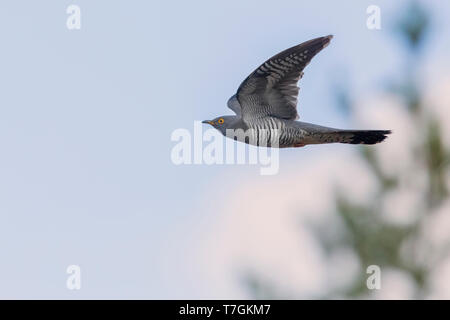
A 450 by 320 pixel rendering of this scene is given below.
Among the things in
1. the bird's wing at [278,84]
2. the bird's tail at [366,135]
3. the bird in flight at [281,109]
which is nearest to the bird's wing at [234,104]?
the bird in flight at [281,109]

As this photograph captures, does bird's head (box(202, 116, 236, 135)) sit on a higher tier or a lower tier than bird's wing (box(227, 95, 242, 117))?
lower

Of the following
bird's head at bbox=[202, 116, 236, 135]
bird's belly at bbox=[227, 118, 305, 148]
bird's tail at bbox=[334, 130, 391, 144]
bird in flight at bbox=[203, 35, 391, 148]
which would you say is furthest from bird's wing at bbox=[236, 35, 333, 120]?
bird's tail at bbox=[334, 130, 391, 144]

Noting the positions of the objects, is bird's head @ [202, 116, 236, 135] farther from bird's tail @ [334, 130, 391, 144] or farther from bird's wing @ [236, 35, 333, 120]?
bird's tail @ [334, 130, 391, 144]

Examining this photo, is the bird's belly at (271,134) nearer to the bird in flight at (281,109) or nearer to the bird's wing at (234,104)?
the bird in flight at (281,109)

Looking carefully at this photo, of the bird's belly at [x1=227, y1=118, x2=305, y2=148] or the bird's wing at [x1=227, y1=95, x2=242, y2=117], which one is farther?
the bird's wing at [x1=227, y1=95, x2=242, y2=117]

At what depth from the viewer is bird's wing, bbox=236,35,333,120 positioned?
36.8 feet

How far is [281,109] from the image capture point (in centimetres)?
1158

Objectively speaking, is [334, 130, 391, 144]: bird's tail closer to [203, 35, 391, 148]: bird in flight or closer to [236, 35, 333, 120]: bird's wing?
[203, 35, 391, 148]: bird in flight
